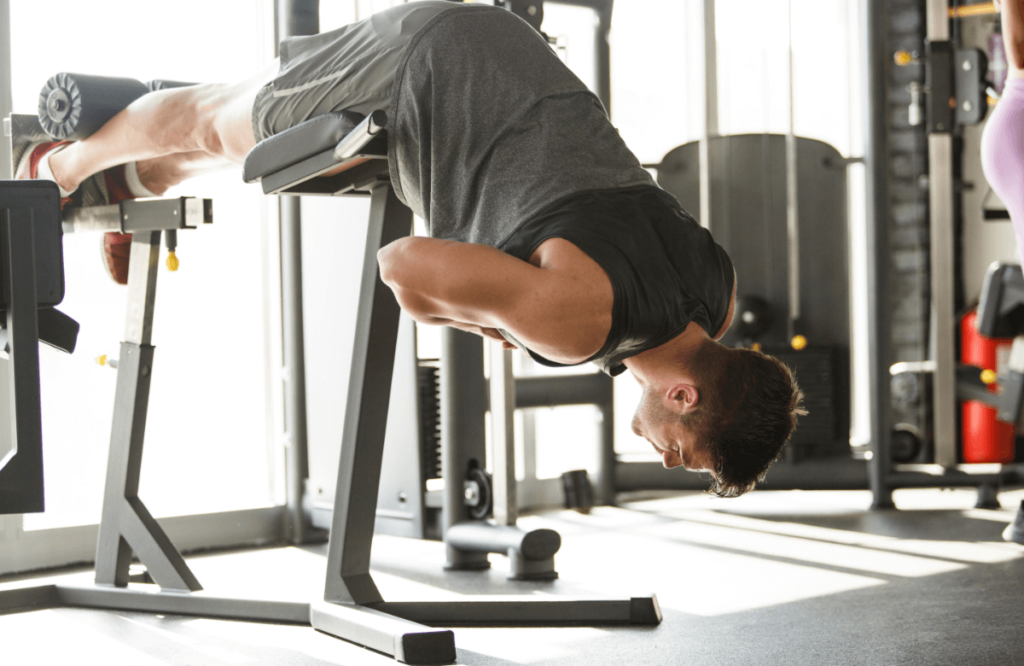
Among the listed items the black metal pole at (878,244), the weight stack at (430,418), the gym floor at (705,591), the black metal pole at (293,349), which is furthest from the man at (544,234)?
the black metal pole at (878,244)

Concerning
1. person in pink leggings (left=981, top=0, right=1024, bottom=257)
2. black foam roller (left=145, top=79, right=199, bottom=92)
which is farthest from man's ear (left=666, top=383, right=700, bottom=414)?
black foam roller (left=145, top=79, right=199, bottom=92)

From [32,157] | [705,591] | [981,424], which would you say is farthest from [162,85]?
[981,424]

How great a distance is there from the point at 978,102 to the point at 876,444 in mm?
1248

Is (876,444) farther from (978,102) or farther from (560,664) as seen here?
(560,664)

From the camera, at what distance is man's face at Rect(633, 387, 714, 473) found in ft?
6.16

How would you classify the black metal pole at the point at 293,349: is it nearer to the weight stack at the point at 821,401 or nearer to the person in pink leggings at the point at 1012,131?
the weight stack at the point at 821,401

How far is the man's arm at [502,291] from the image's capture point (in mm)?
1567

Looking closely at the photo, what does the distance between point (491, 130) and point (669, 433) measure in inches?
24.8

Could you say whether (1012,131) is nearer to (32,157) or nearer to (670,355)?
(670,355)

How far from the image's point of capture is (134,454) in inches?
98.4

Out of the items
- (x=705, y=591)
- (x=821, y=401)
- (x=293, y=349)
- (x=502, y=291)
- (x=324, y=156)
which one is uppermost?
(x=324, y=156)

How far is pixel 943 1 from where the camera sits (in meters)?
3.72

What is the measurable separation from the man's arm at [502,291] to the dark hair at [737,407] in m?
0.29

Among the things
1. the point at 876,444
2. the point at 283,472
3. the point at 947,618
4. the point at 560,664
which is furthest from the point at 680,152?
the point at 560,664
